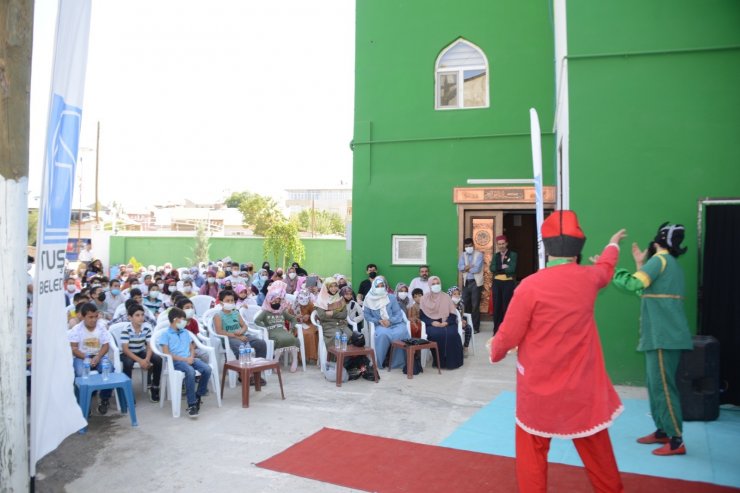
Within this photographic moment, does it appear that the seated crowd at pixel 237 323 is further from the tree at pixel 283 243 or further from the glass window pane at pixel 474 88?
the tree at pixel 283 243

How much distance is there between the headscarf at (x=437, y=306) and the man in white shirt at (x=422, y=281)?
2.19m

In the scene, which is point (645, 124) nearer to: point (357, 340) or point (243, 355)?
point (357, 340)

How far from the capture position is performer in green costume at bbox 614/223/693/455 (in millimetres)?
4695

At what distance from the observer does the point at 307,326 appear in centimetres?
869

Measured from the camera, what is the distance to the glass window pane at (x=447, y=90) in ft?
39.9

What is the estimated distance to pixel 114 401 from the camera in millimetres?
6473

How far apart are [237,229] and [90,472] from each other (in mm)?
51449

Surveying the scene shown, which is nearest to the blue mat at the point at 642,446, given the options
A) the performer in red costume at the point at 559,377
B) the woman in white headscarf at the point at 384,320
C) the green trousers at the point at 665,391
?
the green trousers at the point at 665,391

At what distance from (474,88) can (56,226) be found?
388 inches

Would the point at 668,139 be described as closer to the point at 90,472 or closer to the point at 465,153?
the point at 465,153

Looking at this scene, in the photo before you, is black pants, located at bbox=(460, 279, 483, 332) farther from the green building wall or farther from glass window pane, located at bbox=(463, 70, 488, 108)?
the green building wall

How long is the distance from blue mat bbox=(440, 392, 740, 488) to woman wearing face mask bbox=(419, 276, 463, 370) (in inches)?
79.8

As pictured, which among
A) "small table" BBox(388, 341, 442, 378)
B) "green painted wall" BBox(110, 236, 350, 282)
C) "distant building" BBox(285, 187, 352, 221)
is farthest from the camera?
"distant building" BBox(285, 187, 352, 221)

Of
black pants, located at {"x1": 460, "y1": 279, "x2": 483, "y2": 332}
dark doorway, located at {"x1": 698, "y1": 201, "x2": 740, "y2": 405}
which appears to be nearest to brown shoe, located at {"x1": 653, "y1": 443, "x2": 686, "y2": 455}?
dark doorway, located at {"x1": 698, "y1": 201, "x2": 740, "y2": 405}
